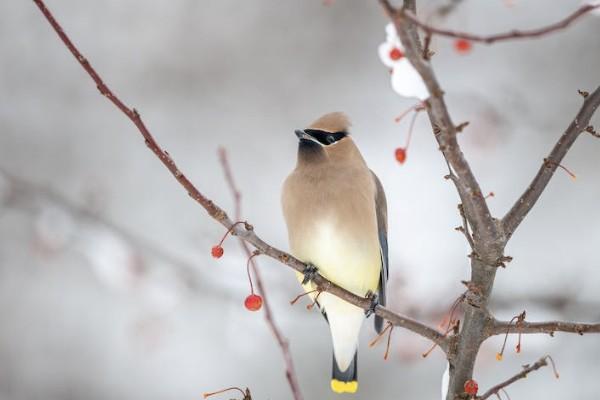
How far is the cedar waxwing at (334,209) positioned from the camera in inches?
122

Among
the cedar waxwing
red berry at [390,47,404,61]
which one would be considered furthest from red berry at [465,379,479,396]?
the cedar waxwing

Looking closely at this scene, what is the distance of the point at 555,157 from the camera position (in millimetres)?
1959

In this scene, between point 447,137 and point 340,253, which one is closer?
point 447,137

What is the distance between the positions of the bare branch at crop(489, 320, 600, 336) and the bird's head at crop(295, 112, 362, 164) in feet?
4.06

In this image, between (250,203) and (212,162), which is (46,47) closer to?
(212,162)

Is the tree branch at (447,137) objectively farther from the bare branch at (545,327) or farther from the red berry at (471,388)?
the red berry at (471,388)

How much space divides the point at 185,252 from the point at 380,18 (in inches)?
98.3

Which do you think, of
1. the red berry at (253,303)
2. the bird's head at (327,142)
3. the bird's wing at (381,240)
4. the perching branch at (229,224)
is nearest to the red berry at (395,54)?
the perching branch at (229,224)

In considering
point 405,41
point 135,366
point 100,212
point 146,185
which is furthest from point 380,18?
point 405,41

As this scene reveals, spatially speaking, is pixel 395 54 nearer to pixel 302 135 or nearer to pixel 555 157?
pixel 555 157

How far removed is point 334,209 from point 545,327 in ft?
4.10

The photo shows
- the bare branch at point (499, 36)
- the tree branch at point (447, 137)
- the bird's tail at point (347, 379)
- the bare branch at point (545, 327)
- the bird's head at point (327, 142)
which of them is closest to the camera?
the bare branch at point (499, 36)

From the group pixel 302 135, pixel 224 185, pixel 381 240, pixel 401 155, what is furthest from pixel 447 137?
pixel 224 185

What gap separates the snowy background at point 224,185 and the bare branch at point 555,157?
348cm
